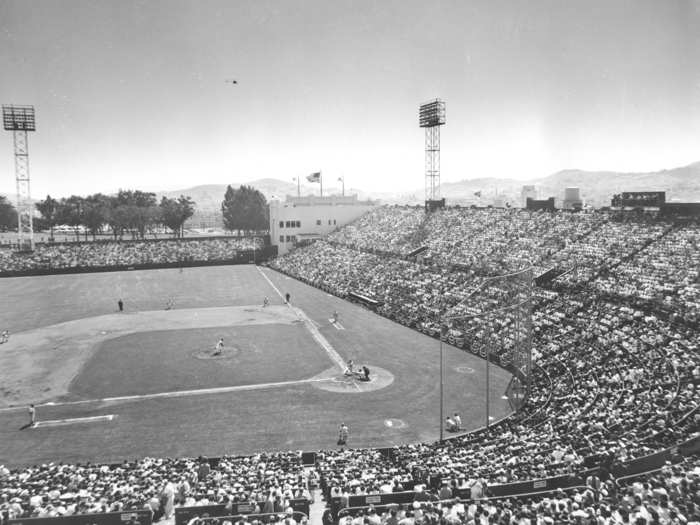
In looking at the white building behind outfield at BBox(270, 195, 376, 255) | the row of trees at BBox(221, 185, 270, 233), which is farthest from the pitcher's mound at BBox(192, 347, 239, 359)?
the row of trees at BBox(221, 185, 270, 233)

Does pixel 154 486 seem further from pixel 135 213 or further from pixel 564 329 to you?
pixel 135 213

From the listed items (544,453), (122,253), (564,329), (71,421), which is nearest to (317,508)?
(544,453)

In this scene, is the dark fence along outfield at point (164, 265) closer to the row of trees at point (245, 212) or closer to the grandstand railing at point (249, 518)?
the row of trees at point (245, 212)

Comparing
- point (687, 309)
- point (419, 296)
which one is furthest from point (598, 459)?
point (419, 296)

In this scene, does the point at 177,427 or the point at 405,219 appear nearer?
the point at 177,427

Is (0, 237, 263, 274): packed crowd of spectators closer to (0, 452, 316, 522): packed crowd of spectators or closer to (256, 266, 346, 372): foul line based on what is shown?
(256, 266, 346, 372): foul line

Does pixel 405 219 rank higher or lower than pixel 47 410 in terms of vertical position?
higher

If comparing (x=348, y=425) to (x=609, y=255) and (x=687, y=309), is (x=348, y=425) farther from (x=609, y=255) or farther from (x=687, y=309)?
(x=609, y=255)
